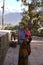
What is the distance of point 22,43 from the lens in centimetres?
749

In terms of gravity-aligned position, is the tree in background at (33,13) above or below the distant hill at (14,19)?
above

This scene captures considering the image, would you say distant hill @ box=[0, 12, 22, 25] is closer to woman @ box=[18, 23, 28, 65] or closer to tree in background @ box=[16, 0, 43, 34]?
tree in background @ box=[16, 0, 43, 34]

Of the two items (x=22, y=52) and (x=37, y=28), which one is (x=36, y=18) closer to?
(x=37, y=28)

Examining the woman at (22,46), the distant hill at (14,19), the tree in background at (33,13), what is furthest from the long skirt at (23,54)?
the distant hill at (14,19)

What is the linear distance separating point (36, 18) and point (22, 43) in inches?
1047

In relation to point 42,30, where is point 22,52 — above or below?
above

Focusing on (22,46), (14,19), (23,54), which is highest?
(22,46)

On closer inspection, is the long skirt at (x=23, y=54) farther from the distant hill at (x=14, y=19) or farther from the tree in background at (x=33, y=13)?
the distant hill at (x=14, y=19)

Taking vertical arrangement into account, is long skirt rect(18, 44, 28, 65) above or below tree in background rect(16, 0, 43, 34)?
above

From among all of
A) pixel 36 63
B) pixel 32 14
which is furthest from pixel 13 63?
pixel 32 14

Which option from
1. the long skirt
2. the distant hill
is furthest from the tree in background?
the long skirt

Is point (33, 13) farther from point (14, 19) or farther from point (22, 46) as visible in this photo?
point (14, 19)

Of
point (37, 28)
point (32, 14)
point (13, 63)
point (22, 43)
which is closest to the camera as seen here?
point (22, 43)

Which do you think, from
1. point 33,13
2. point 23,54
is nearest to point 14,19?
point 33,13
